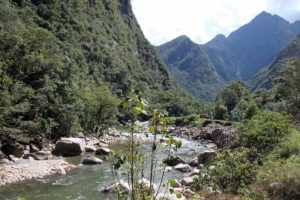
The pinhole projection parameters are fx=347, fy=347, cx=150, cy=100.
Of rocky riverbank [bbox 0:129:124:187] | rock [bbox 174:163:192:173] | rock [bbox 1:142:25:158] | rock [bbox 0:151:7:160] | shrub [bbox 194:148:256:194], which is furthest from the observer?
rock [bbox 1:142:25:158]

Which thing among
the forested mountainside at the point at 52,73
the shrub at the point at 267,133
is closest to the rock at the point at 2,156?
the forested mountainside at the point at 52,73

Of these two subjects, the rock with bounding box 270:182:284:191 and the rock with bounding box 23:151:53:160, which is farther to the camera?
the rock with bounding box 23:151:53:160

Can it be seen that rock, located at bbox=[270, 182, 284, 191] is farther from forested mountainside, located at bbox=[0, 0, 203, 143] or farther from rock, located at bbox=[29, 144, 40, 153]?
rock, located at bbox=[29, 144, 40, 153]

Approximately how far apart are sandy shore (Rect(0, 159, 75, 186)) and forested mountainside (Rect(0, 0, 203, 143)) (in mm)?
3060

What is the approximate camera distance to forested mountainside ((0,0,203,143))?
98.9ft

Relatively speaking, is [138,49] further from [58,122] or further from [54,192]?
[54,192]

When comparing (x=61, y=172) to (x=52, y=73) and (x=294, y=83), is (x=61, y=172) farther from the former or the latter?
(x=294, y=83)

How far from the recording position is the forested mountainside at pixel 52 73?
98.9 ft

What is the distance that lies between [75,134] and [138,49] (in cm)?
12050

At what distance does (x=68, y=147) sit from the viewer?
31.9m

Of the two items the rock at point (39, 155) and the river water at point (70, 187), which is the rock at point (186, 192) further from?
the rock at point (39, 155)

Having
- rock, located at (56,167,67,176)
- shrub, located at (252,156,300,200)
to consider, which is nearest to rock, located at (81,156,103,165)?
rock, located at (56,167,67,176)

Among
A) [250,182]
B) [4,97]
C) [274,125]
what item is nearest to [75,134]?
[4,97]

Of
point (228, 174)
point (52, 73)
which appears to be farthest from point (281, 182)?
point (52, 73)
